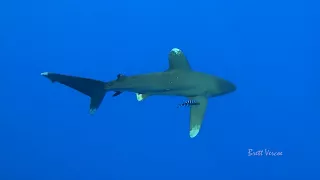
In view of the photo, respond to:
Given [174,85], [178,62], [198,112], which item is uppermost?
[178,62]

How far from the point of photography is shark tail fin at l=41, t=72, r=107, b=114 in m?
2.13

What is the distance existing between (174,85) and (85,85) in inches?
17.6

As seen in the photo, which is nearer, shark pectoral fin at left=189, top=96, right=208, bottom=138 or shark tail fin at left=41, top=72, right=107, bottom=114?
shark tail fin at left=41, top=72, right=107, bottom=114

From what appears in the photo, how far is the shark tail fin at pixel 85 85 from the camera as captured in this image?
2.13 meters

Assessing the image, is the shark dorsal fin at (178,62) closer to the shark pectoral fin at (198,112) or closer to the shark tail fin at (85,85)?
the shark pectoral fin at (198,112)

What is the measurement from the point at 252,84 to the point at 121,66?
90 centimetres

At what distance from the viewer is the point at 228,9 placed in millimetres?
2984

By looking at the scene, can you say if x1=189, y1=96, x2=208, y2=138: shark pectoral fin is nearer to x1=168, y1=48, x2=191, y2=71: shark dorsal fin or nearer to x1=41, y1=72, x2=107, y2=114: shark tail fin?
x1=168, y1=48, x2=191, y2=71: shark dorsal fin

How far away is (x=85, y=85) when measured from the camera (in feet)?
7.25

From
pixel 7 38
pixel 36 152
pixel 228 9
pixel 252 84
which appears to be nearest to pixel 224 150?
pixel 252 84

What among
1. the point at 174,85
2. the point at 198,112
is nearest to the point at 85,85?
the point at 174,85

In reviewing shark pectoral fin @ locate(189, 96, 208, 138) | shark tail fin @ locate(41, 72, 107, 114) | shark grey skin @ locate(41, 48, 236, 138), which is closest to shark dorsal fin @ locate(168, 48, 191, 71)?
shark grey skin @ locate(41, 48, 236, 138)

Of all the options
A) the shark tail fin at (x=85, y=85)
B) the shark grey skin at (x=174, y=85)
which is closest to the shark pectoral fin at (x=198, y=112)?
the shark grey skin at (x=174, y=85)

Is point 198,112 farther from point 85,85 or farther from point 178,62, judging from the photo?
point 85,85
